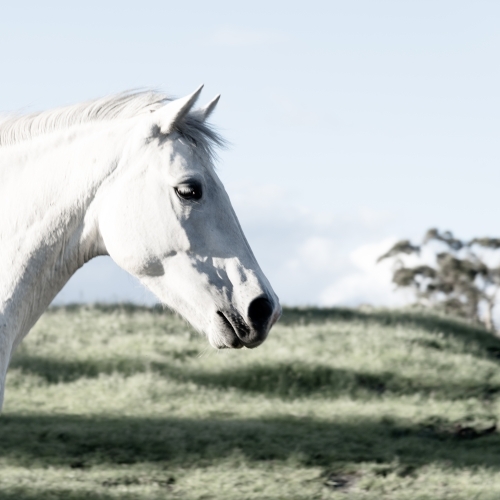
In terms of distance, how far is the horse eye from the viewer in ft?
10.0

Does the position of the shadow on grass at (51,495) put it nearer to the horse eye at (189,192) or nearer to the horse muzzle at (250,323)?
the horse muzzle at (250,323)

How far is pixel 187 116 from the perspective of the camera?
3197mm

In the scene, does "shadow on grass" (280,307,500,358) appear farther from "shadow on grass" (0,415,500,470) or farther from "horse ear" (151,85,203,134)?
"horse ear" (151,85,203,134)

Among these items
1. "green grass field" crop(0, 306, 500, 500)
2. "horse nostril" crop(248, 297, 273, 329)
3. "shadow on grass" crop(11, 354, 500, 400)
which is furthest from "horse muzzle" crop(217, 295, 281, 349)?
"shadow on grass" crop(11, 354, 500, 400)

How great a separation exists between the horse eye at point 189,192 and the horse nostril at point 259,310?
0.46 metres

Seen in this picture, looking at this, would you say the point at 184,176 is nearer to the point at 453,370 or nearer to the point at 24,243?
the point at 24,243

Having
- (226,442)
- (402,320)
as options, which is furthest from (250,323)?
(402,320)

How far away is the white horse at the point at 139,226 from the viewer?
3070 millimetres

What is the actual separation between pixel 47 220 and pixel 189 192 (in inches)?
22.1

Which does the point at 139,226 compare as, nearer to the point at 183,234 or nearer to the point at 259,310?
the point at 183,234

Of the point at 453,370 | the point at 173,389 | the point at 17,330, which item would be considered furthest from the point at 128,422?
the point at 17,330

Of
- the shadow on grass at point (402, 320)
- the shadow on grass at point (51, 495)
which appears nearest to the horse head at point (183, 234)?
the shadow on grass at point (51, 495)

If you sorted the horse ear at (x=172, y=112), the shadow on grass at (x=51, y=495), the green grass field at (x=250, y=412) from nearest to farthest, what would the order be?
the horse ear at (x=172, y=112)
the shadow on grass at (x=51, y=495)
the green grass field at (x=250, y=412)

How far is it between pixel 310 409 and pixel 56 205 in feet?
22.6
